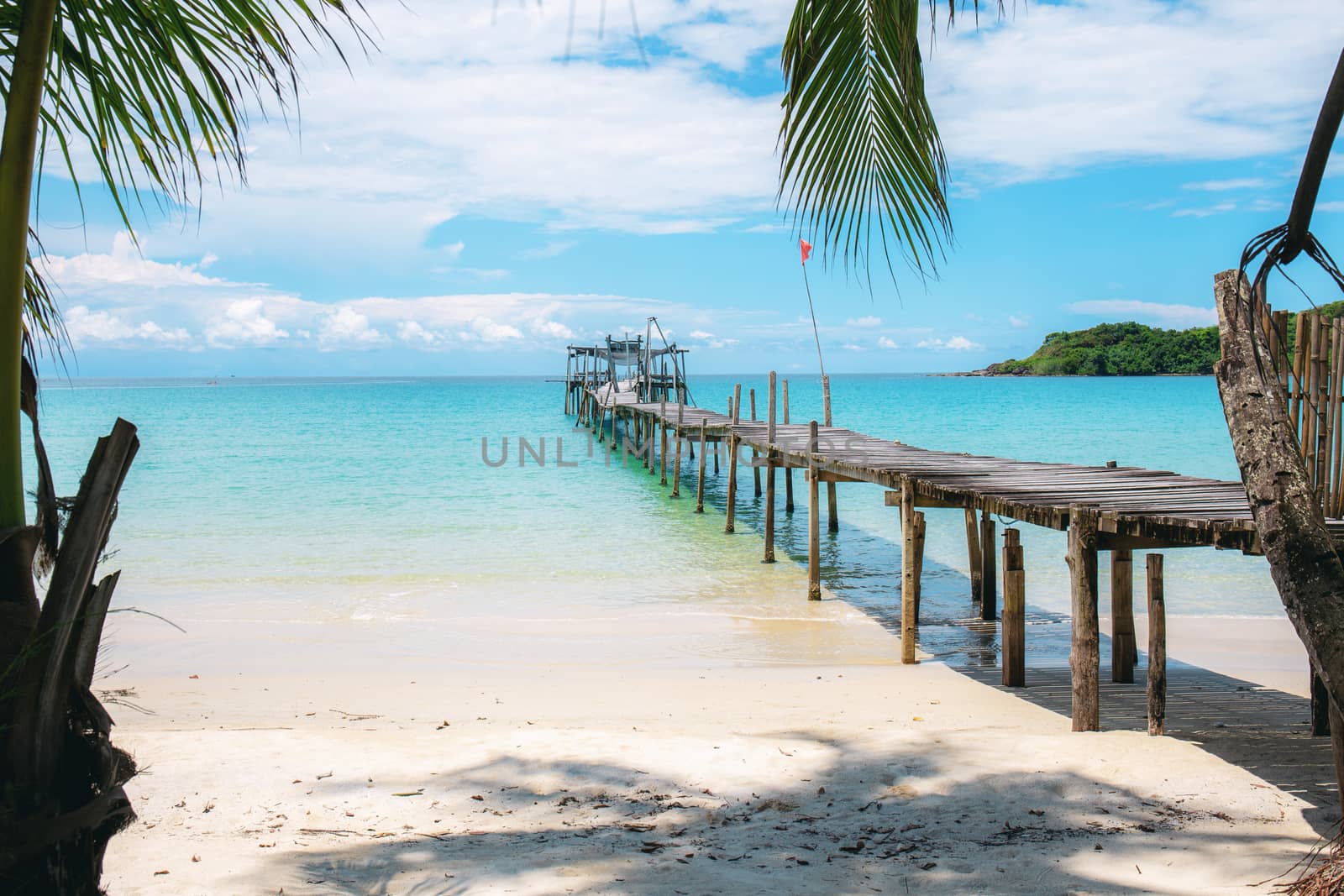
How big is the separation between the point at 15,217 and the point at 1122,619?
298 inches

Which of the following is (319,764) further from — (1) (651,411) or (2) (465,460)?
(2) (465,460)

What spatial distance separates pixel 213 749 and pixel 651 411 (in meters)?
22.2

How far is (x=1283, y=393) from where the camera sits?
294cm

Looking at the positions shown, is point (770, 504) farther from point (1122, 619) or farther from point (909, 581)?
point (1122, 619)

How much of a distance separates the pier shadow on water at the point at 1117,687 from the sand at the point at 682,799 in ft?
0.91

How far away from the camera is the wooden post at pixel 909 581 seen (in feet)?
28.5

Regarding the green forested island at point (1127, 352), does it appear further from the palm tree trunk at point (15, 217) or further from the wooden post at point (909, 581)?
the palm tree trunk at point (15, 217)

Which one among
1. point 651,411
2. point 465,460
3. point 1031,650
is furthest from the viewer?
point 465,460

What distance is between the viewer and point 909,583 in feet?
28.7

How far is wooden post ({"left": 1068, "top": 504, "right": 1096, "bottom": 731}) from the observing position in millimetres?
6125

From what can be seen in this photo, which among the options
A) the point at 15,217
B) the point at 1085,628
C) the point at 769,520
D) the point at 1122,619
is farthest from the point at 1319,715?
the point at 769,520

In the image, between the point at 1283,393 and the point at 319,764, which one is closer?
the point at 1283,393

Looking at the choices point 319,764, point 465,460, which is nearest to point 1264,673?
point 319,764

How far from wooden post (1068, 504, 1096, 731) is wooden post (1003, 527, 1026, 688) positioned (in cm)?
126
